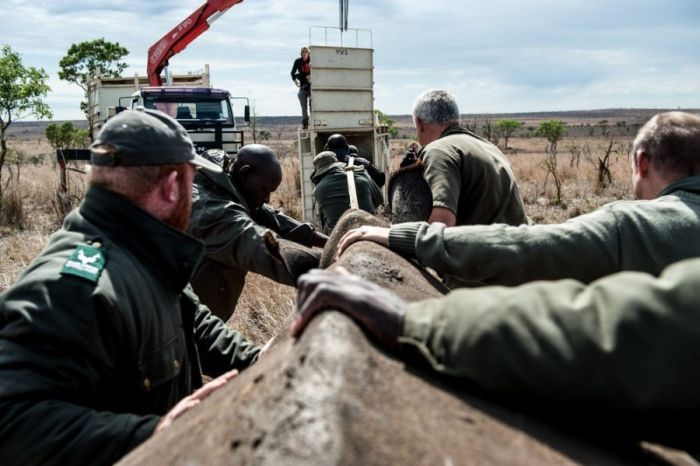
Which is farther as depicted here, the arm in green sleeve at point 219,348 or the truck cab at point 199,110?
the truck cab at point 199,110

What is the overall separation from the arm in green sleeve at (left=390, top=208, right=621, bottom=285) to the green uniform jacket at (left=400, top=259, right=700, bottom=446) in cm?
101

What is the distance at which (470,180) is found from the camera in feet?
11.3

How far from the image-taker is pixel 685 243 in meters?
2.07

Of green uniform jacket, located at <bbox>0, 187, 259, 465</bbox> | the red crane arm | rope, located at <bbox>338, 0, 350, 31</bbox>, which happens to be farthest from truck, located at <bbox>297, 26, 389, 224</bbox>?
green uniform jacket, located at <bbox>0, 187, 259, 465</bbox>

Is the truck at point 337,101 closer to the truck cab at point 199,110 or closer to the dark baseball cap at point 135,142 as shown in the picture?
the truck cab at point 199,110

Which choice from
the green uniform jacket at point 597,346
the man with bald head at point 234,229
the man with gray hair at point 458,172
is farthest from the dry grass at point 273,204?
the green uniform jacket at point 597,346

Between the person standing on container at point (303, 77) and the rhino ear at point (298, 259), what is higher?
the person standing on container at point (303, 77)

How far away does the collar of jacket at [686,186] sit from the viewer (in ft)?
7.13

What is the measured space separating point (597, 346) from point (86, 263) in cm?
139

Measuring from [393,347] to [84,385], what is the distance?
961 millimetres

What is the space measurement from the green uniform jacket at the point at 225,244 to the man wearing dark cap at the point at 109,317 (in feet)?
5.27

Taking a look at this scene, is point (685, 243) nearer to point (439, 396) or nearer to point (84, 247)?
point (439, 396)

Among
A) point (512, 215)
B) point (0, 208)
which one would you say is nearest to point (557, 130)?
point (0, 208)

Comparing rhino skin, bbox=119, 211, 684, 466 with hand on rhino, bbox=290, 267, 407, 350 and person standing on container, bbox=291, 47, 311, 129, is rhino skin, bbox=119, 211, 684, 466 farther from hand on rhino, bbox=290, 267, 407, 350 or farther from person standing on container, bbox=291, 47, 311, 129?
person standing on container, bbox=291, 47, 311, 129
